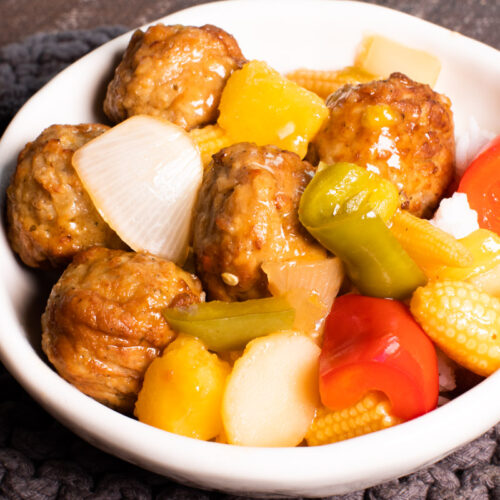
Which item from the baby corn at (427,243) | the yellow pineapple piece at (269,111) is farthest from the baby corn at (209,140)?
the baby corn at (427,243)

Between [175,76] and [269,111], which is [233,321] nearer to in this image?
[269,111]

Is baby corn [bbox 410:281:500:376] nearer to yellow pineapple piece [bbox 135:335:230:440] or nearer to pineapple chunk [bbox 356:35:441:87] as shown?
yellow pineapple piece [bbox 135:335:230:440]

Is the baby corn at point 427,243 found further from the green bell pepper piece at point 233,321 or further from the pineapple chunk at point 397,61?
the pineapple chunk at point 397,61

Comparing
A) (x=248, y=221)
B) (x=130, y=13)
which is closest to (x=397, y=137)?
(x=248, y=221)

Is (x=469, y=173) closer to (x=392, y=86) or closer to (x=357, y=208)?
(x=392, y=86)

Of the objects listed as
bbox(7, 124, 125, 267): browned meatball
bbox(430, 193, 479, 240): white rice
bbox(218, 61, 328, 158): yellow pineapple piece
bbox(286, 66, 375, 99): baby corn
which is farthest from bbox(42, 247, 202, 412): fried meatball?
bbox(286, 66, 375, 99): baby corn

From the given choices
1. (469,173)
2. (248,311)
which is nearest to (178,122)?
(248,311)
